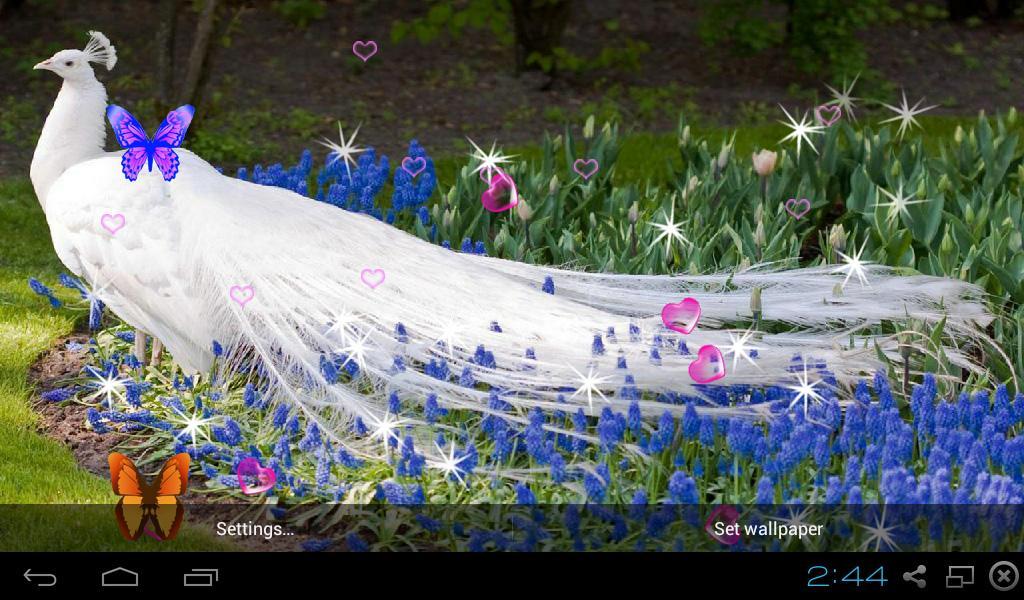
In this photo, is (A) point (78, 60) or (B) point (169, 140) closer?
(B) point (169, 140)

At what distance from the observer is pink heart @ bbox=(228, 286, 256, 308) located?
162 inches

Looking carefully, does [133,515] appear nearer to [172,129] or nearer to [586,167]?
[172,129]

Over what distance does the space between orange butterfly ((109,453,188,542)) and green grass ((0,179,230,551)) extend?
0.05 m

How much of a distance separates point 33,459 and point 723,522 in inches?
84.7

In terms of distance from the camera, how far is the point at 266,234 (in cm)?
427

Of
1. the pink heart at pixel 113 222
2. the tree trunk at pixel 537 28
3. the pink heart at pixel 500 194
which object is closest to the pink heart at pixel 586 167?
the pink heart at pixel 500 194

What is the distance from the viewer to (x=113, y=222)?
4.33 meters

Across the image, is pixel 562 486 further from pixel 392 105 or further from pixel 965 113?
pixel 965 113

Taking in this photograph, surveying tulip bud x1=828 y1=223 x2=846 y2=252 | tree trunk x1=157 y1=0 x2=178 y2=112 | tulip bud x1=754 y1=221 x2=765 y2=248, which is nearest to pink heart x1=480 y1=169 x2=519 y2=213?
tulip bud x1=754 y1=221 x2=765 y2=248

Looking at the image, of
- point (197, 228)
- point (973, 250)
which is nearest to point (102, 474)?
point (197, 228)

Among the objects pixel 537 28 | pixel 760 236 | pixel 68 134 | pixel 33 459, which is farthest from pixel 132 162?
pixel 537 28

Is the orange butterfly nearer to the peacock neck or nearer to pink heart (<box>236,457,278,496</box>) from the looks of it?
pink heart (<box>236,457,278,496</box>)

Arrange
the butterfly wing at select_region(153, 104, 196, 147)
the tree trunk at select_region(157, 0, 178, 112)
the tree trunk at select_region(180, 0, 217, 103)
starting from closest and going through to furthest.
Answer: the butterfly wing at select_region(153, 104, 196, 147)
the tree trunk at select_region(180, 0, 217, 103)
the tree trunk at select_region(157, 0, 178, 112)

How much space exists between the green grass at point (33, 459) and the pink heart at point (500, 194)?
1796 millimetres
